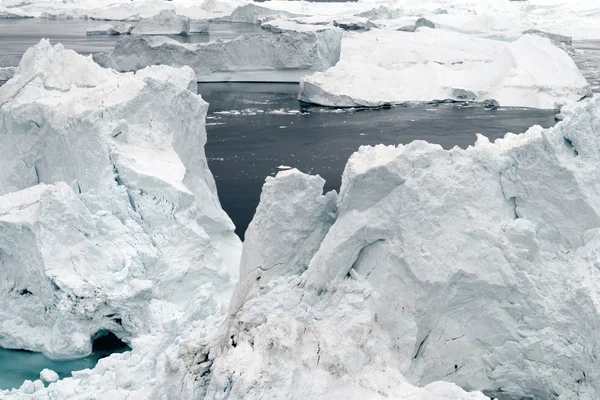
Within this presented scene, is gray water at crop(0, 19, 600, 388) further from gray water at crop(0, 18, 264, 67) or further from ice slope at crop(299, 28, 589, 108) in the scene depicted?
gray water at crop(0, 18, 264, 67)

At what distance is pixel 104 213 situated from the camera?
7.79m

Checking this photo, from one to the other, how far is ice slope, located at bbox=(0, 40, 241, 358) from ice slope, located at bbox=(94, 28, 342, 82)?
12.4 m

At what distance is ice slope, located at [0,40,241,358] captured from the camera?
7121mm

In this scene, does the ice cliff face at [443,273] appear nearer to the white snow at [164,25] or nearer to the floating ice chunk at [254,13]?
the white snow at [164,25]

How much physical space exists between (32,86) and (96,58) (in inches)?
503

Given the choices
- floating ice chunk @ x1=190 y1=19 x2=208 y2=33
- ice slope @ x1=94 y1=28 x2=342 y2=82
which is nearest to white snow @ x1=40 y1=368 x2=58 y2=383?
ice slope @ x1=94 y1=28 x2=342 y2=82

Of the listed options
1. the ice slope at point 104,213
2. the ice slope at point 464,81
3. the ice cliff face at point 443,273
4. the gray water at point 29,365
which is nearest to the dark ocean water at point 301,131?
the ice slope at point 464,81

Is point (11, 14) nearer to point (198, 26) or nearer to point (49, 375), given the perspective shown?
point (198, 26)

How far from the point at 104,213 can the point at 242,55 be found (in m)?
15.7

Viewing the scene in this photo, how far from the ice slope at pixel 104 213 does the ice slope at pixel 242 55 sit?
12414mm

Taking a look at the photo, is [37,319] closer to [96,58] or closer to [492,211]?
[492,211]

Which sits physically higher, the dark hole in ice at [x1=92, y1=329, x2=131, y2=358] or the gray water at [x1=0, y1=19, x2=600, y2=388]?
the dark hole in ice at [x1=92, y1=329, x2=131, y2=358]

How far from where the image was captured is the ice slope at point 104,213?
7.12m

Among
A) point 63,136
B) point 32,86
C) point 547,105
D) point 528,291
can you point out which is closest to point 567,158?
point 528,291
